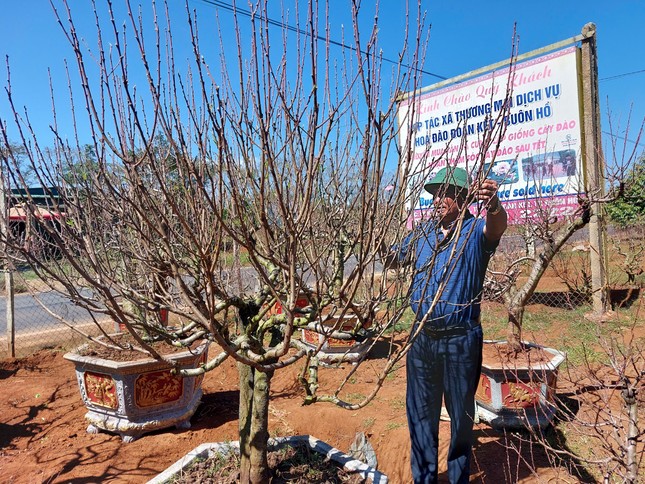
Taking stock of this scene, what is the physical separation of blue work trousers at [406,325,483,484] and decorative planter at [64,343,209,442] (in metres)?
1.69

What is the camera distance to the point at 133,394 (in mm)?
3432

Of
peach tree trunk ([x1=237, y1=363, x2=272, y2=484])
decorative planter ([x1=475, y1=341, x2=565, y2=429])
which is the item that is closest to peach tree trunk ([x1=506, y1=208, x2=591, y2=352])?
decorative planter ([x1=475, y1=341, x2=565, y2=429])

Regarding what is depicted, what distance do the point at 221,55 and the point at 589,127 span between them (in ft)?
16.0

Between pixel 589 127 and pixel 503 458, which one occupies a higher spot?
pixel 589 127

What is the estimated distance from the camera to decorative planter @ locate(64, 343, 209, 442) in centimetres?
340

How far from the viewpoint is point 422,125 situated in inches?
273

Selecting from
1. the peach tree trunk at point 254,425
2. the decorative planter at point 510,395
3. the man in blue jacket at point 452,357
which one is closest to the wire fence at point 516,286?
the decorative planter at point 510,395

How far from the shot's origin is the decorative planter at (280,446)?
2234 millimetres

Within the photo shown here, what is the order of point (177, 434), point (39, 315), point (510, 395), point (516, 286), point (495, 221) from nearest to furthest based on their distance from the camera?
point (495, 221), point (510, 395), point (177, 434), point (516, 286), point (39, 315)

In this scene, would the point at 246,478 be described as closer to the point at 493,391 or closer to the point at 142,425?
the point at 142,425

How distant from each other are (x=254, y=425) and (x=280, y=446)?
50cm

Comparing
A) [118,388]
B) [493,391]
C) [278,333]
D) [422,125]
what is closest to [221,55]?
[278,333]

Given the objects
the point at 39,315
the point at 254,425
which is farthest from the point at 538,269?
the point at 39,315

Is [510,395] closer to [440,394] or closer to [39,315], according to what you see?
[440,394]
